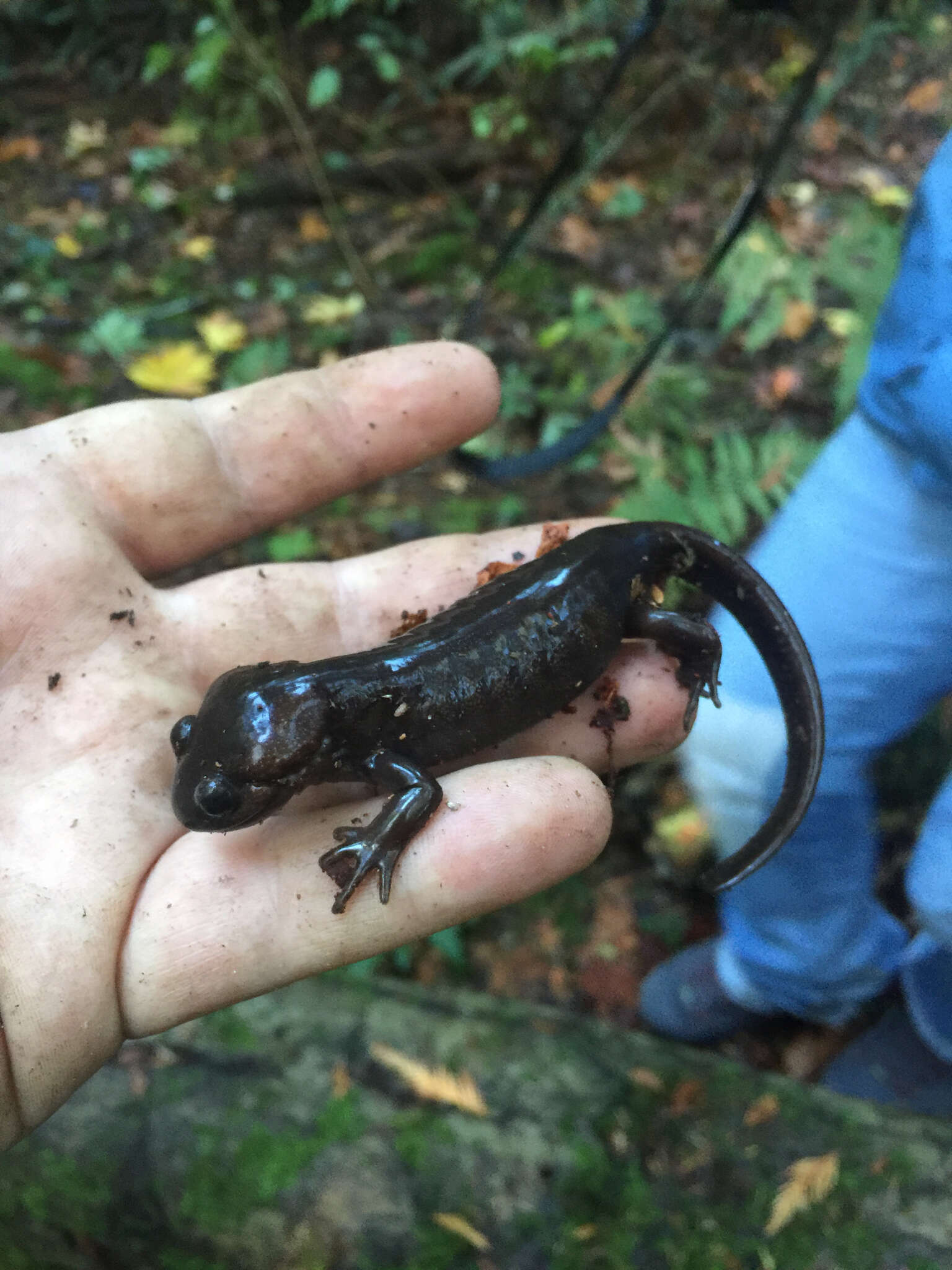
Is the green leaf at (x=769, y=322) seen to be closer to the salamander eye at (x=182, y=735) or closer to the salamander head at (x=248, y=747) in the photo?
the salamander head at (x=248, y=747)

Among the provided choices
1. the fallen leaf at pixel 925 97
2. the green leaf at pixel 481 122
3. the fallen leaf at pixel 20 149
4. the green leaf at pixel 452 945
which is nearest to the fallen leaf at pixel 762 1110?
the green leaf at pixel 452 945

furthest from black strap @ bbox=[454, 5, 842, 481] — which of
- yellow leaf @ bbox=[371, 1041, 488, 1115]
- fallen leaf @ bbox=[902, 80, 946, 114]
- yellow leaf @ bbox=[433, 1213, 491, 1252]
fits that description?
fallen leaf @ bbox=[902, 80, 946, 114]

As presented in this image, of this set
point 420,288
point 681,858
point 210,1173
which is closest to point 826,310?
point 420,288

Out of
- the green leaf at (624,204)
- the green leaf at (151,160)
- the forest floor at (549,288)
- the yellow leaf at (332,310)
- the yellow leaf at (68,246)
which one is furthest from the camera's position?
the green leaf at (151,160)

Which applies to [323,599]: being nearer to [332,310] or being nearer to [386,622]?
[386,622]

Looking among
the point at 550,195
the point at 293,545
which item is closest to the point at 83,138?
the point at 293,545
